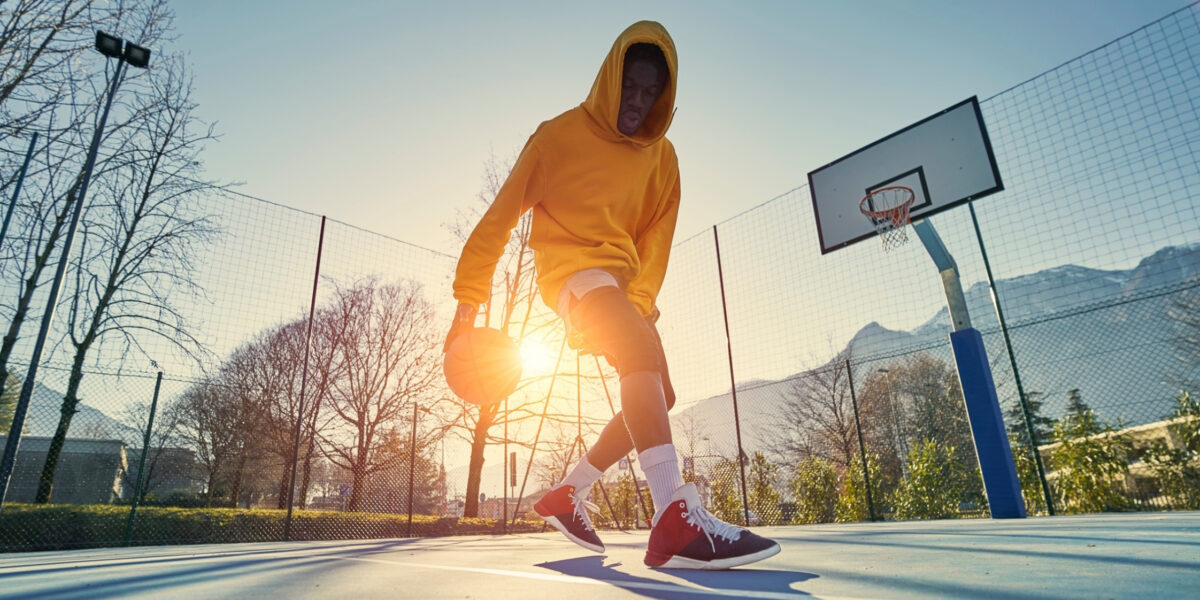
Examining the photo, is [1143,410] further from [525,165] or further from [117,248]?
[117,248]

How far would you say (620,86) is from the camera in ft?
6.61

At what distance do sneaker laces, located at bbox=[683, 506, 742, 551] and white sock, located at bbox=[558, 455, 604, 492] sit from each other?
694mm

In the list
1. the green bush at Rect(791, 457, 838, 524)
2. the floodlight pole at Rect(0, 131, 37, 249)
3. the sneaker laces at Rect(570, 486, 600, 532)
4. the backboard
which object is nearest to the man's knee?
the sneaker laces at Rect(570, 486, 600, 532)

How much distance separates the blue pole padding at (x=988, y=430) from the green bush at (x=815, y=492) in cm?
600

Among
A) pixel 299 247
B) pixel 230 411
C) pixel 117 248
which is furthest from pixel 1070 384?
pixel 230 411

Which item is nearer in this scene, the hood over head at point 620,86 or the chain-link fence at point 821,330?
the hood over head at point 620,86

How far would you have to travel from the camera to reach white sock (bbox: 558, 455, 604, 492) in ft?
6.79

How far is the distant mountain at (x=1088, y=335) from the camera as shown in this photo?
5.74 m

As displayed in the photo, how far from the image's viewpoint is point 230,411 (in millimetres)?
17000

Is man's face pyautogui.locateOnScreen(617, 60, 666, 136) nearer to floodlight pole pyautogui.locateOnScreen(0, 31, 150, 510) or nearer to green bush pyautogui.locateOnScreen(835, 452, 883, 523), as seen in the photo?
floodlight pole pyautogui.locateOnScreen(0, 31, 150, 510)

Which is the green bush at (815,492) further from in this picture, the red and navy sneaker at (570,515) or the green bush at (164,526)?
the red and navy sneaker at (570,515)

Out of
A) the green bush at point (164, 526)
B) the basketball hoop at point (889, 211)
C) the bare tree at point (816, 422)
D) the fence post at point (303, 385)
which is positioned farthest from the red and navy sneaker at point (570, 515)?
the bare tree at point (816, 422)

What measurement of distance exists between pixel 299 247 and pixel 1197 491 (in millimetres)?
11073

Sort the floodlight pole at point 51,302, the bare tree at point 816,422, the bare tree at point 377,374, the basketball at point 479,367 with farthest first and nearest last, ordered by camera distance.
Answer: the bare tree at point 816,422
the bare tree at point 377,374
the floodlight pole at point 51,302
the basketball at point 479,367
